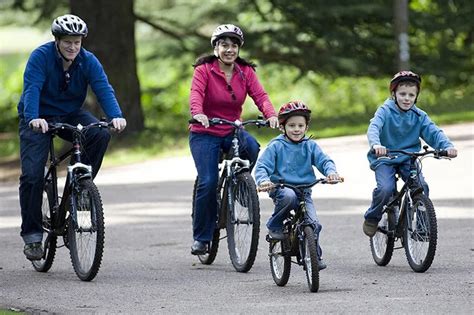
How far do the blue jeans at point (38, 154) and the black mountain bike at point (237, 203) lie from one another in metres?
0.75

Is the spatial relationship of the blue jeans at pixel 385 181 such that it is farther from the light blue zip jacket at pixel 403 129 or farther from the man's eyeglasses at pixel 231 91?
the man's eyeglasses at pixel 231 91

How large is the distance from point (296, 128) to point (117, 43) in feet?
48.9

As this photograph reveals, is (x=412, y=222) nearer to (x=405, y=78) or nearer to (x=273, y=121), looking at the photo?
(x=405, y=78)

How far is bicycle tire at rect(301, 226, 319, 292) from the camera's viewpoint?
9.25m

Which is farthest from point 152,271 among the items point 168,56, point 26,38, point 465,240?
point 26,38

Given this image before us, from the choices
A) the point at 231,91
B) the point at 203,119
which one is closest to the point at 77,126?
the point at 203,119

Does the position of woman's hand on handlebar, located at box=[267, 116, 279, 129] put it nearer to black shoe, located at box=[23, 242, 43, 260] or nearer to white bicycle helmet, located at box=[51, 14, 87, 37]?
white bicycle helmet, located at box=[51, 14, 87, 37]

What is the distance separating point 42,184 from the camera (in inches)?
424

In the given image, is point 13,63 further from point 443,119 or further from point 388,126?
point 388,126

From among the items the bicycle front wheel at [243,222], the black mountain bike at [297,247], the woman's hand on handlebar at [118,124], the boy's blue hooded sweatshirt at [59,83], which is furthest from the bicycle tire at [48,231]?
the black mountain bike at [297,247]

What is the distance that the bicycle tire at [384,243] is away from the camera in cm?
1075

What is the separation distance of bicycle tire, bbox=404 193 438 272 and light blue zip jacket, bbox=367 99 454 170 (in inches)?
17.3

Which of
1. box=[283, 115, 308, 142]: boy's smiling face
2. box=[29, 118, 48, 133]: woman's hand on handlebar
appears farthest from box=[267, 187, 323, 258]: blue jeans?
box=[29, 118, 48, 133]: woman's hand on handlebar

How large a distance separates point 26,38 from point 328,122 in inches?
1546
